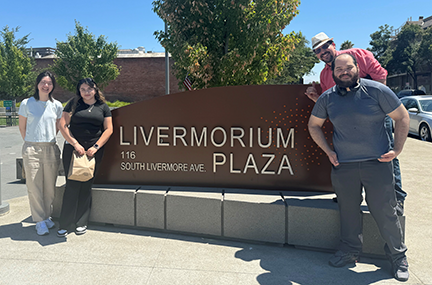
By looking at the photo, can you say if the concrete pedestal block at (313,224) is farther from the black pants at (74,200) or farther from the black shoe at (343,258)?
the black pants at (74,200)

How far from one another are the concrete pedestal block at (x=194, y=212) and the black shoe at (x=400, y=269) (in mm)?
1761

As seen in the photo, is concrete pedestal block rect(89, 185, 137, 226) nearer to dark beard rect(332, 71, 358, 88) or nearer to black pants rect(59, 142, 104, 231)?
black pants rect(59, 142, 104, 231)

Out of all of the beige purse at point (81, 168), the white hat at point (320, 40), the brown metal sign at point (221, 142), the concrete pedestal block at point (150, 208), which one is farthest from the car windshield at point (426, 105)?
the beige purse at point (81, 168)

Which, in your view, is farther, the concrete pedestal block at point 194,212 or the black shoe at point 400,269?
the concrete pedestal block at point 194,212

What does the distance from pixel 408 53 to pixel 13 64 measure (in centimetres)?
4814

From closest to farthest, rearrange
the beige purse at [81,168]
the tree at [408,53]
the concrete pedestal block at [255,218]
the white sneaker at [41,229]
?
1. the concrete pedestal block at [255,218]
2. the beige purse at [81,168]
3. the white sneaker at [41,229]
4. the tree at [408,53]

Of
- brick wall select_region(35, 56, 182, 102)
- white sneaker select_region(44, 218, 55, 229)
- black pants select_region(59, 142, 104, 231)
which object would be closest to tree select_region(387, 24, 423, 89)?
brick wall select_region(35, 56, 182, 102)

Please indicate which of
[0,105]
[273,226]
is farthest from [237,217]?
[0,105]

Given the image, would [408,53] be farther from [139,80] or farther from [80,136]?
[80,136]

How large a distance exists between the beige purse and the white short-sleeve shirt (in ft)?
1.45

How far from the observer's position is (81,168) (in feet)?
12.4

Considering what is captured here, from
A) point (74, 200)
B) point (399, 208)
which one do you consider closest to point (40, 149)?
point (74, 200)

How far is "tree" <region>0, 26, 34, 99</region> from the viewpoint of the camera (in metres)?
26.7

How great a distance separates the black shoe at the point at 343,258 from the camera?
318 centimetres
